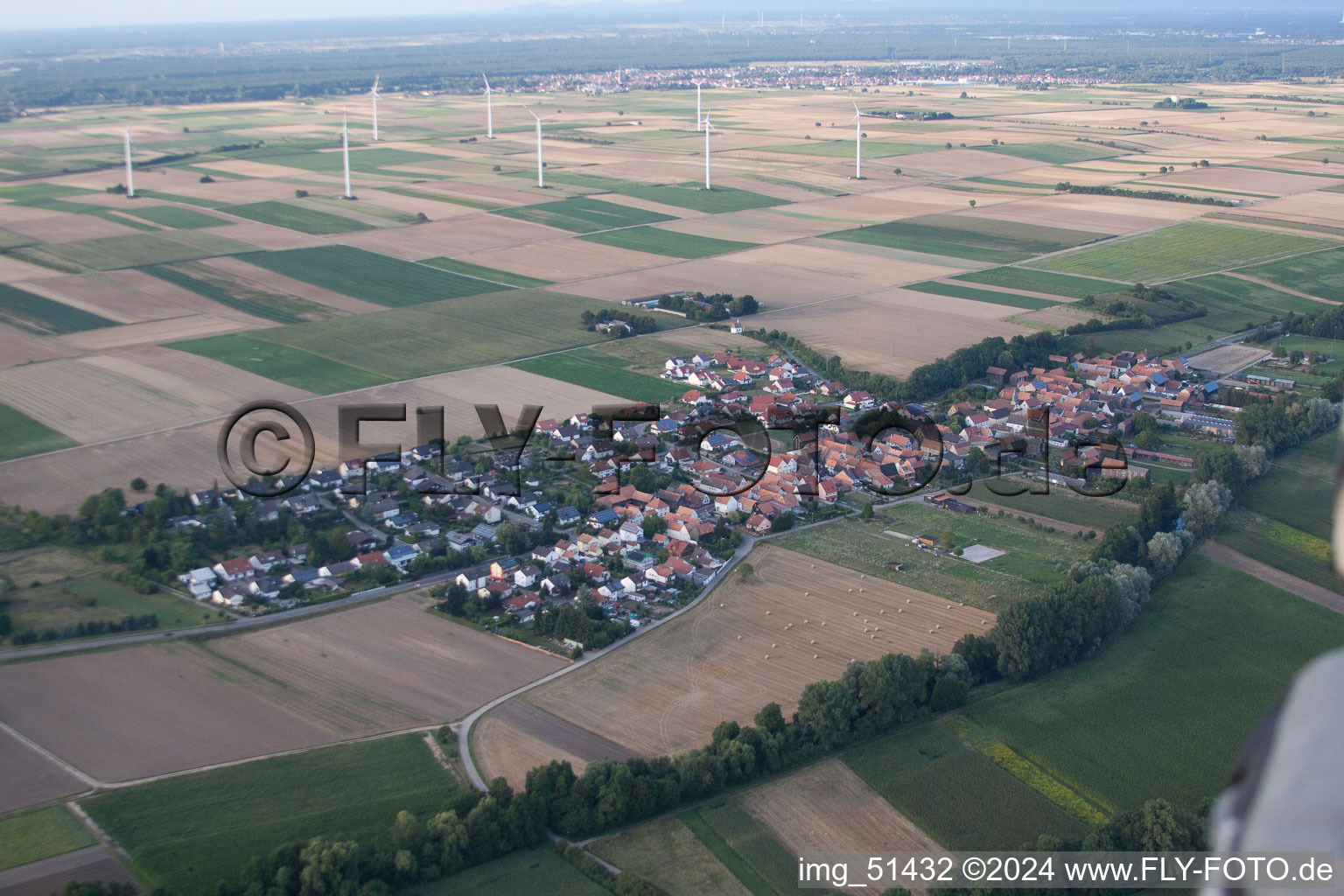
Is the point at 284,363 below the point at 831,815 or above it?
above

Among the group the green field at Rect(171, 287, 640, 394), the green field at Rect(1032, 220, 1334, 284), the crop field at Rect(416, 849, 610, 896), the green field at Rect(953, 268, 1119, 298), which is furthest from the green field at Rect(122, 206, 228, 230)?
the crop field at Rect(416, 849, 610, 896)

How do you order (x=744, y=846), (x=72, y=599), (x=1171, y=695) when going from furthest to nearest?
(x=72, y=599) < (x=1171, y=695) < (x=744, y=846)

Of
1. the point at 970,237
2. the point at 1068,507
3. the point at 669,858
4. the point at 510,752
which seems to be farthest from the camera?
the point at 970,237

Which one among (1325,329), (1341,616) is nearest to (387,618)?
(1341,616)

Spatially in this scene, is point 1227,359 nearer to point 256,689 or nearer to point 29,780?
→ point 256,689

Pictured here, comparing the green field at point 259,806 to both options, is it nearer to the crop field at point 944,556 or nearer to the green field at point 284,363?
the crop field at point 944,556

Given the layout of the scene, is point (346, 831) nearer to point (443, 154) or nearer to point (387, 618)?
point (387, 618)

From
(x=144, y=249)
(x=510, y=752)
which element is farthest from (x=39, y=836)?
(x=144, y=249)
